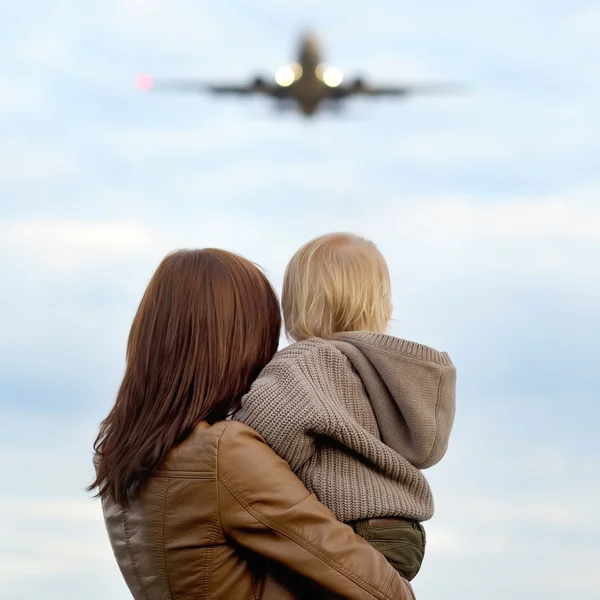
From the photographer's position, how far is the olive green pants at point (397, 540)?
193cm

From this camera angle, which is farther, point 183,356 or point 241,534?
point 183,356

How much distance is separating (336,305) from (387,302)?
0.48 feet

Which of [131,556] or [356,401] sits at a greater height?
[356,401]

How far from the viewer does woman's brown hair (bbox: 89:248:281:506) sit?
5.96 ft

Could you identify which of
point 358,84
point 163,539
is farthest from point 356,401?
point 358,84

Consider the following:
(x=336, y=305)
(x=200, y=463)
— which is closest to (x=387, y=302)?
(x=336, y=305)

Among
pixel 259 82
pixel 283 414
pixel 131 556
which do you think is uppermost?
pixel 259 82

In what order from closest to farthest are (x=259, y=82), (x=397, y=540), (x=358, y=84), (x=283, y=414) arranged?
1. (x=283, y=414)
2. (x=397, y=540)
3. (x=259, y=82)
4. (x=358, y=84)

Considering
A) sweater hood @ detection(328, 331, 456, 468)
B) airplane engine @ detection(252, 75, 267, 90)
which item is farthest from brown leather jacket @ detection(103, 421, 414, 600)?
airplane engine @ detection(252, 75, 267, 90)

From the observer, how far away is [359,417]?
2.03 m

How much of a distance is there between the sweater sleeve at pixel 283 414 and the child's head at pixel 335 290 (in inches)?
13.5

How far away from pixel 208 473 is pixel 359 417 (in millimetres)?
425

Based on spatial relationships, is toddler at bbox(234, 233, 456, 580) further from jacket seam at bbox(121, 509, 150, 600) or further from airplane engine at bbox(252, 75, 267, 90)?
airplane engine at bbox(252, 75, 267, 90)

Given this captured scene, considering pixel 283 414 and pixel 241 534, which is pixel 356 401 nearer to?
pixel 283 414
